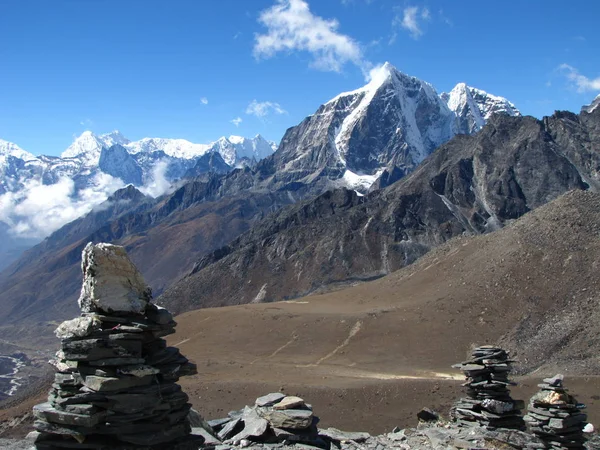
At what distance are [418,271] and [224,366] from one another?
37084 mm

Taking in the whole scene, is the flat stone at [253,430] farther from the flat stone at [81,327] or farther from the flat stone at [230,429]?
the flat stone at [81,327]

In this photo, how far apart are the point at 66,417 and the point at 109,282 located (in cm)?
317

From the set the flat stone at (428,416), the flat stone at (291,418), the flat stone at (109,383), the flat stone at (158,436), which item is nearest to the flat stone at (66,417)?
the flat stone at (109,383)

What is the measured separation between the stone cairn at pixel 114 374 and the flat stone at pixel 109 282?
23 millimetres

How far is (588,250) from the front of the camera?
6006 centimetres

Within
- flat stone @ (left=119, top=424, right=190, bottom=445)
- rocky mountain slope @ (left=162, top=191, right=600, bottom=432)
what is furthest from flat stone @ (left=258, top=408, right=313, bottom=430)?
rocky mountain slope @ (left=162, top=191, right=600, bottom=432)

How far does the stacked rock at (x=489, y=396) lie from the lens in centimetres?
2242

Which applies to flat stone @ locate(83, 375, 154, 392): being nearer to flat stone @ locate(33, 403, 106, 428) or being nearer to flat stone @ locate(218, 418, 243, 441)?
flat stone @ locate(33, 403, 106, 428)

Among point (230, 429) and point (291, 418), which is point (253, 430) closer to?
point (230, 429)

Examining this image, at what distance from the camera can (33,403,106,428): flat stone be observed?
12.4 metres

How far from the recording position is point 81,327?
42.4ft

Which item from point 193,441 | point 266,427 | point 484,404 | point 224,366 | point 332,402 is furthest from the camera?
point 224,366

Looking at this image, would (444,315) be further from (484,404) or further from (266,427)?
(266,427)

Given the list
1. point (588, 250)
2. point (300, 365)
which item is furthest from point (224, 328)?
point (588, 250)
